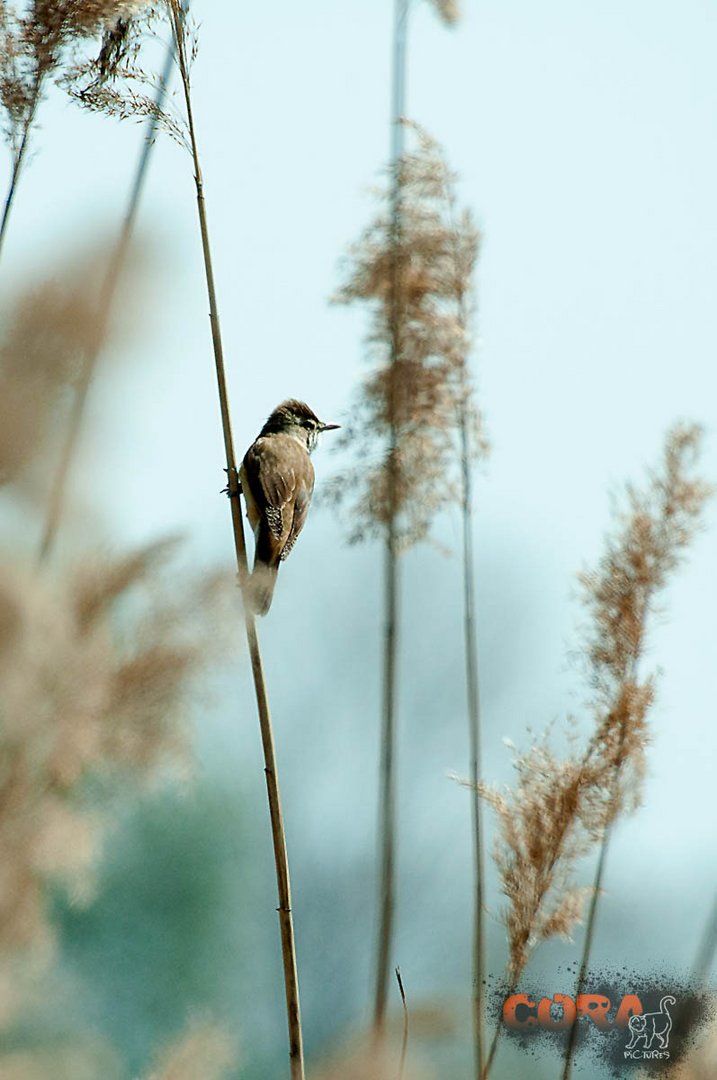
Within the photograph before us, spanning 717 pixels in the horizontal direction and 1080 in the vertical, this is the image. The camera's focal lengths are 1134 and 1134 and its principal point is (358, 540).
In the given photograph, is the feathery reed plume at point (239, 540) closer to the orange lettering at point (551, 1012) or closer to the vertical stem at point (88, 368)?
the vertical stem at point (88, 368)

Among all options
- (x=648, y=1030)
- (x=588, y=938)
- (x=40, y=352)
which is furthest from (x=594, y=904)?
(x=40, y=352)

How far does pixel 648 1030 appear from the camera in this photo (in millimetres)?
1422

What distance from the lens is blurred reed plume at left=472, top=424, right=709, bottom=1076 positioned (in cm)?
122

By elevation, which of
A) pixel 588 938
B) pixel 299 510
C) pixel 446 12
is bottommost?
pixel 588 938

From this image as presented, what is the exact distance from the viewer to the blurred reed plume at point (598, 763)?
4.01 feet

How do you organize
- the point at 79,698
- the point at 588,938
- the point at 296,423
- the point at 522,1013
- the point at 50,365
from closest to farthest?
1. the point at 79,698
2. the point at 50,365
3. the point at 588,938
4. the point at 522,1013
5. the point at 296,423

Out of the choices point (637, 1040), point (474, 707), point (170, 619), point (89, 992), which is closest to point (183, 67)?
point (170, 619)

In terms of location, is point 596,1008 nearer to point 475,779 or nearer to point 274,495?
point 475,779

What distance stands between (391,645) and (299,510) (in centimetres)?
27

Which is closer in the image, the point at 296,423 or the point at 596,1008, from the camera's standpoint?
the point at 596,1008

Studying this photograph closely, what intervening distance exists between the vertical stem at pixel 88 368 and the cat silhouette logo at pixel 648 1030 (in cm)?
93

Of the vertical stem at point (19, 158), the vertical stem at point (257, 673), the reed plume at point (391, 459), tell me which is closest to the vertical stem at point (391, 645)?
the reed plume at point (391, 459)

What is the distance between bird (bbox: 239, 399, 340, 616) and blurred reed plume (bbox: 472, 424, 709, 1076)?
38 cm

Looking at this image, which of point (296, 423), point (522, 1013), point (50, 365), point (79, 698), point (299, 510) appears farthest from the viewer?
point (296, 423)
